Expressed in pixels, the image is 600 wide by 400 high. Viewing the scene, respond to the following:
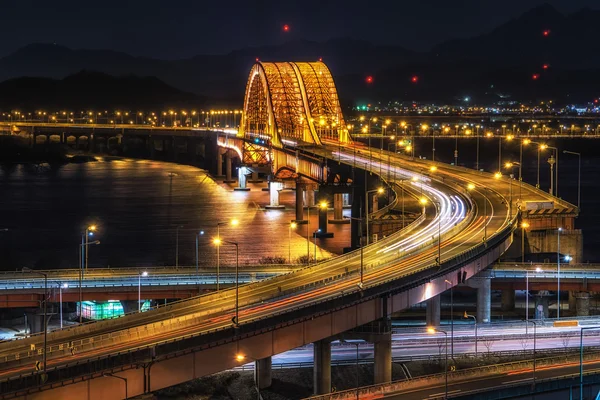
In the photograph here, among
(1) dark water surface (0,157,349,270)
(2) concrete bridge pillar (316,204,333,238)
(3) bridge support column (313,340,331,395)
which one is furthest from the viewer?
(2) concrete bridge pillar (316,204,333,238)

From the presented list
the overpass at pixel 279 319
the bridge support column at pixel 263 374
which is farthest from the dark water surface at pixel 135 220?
the bridge support column at pixel 263 374

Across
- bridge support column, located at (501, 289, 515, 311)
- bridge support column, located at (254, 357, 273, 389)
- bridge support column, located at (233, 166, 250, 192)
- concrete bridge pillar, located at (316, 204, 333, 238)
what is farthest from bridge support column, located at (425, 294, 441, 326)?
bridge support column, located at (233, 166, 250, 192)

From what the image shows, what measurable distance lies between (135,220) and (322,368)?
5274cm

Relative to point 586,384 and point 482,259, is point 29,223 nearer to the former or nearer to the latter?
point 482,259

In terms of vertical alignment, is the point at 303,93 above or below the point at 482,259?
above

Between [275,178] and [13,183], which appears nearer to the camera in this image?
[275,178]

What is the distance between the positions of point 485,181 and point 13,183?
235 feet

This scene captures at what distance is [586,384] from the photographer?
29.5m

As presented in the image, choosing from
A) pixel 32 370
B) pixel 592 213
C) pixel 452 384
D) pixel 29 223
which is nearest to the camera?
pixel 32 370

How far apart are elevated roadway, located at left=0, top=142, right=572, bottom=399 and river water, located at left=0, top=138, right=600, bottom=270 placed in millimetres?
18923

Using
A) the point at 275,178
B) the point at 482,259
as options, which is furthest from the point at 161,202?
the point at 482,259

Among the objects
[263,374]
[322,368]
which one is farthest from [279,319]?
[263,374]

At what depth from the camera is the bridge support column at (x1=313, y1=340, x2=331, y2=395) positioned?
31.2m

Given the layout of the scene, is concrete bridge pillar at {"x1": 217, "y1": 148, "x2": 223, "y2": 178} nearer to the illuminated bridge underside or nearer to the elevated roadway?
the illuminated bridge underside
